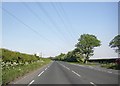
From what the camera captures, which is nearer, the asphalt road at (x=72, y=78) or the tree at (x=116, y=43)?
the asphalt road at (x=72, y=78)

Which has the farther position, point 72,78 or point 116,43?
point 116,43

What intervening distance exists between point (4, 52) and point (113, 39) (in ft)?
232

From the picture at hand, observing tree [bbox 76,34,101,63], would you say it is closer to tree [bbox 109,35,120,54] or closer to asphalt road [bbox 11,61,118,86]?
tree [bbox 109,35,120,54]

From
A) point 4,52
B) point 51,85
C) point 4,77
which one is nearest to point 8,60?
point 4,52

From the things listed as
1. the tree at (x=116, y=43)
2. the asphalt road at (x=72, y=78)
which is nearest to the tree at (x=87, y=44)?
the tree at (x=116, y=43)

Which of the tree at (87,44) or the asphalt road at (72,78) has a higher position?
the tree at (87,44)

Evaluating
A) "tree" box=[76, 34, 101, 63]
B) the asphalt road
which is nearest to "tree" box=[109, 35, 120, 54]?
"tree" box=[76, 34, 101, 63]

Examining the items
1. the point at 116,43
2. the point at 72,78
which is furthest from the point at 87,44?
the point at 72,78

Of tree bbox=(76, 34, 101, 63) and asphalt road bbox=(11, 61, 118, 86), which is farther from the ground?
tree bbox=(76, 34, 101, 63)

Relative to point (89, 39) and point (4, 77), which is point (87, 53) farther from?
point (4, 77)

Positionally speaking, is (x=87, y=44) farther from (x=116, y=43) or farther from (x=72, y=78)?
(x=72, y=78)

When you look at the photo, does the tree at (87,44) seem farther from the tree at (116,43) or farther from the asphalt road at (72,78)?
the asphalt road at (72,78)

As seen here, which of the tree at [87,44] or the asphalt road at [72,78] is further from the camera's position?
the tree at [87,44]

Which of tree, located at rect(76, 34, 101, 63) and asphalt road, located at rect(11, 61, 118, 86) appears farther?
tree, located at rect(76, 34, 101, 63)
